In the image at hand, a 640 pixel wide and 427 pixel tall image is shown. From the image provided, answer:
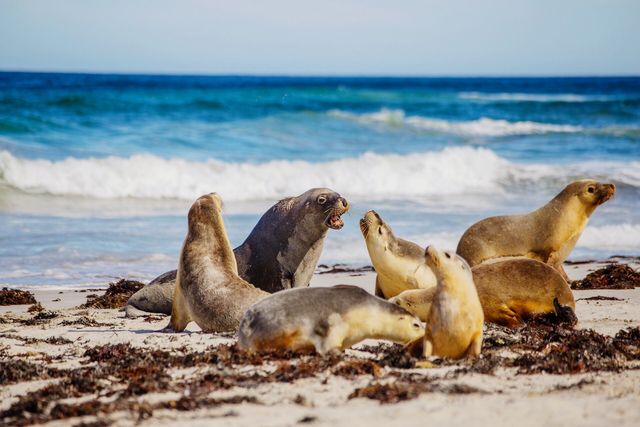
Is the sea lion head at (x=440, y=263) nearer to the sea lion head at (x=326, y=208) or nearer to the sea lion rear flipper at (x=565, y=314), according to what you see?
the sea lion rear flipper at (x=565, y=314)

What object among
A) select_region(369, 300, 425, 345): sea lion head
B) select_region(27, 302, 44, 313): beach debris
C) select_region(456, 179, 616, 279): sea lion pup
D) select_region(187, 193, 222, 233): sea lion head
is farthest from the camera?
select_region(456, 179, 616, 279): sea lion pup

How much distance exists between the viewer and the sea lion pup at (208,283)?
7.95m

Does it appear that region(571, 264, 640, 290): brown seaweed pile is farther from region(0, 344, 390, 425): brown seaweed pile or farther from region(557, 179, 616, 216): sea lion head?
region(0, 344, 390, 425): brown seaweed pile

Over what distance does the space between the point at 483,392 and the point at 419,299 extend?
2.70 metres

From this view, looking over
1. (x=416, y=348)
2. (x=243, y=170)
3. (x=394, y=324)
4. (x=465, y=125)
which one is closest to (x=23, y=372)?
(x=394, y=324)

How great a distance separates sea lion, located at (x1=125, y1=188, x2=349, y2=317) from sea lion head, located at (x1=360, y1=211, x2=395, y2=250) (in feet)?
1.50

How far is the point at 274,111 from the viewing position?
3666 centimetres

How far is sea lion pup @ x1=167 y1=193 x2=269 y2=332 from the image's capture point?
795cm

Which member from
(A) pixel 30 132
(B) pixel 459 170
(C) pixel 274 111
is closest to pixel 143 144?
(A) pixel 30 132

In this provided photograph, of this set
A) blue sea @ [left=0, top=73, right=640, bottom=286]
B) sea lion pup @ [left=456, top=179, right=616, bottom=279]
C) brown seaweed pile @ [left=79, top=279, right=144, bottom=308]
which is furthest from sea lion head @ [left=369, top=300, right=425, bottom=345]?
blue sea @ [left=0, top=73, right=640, bottom=286]

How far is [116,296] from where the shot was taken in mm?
10031

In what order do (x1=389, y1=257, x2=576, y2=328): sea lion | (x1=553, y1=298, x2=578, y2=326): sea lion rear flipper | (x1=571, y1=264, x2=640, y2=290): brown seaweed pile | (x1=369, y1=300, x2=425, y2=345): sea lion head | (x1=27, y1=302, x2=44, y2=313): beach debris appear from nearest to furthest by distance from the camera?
1. (x1=369, y1=300, x2=425, y2=345): sea lion head
2. (x1=553, y1=298, x2=578, y2=326): sea lion rear flipper
3. (x1=389, y1=257, x2=576, y2=328): sea lion
4. (x1=27, y1=302, x2=44, y2=313): beach debris
5. (x1=571, y1=264, x2=640, y2=290): brown seaweed pile

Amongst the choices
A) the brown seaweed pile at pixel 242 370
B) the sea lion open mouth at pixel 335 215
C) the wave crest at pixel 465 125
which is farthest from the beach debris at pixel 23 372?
the wave crest at pixel 465 125

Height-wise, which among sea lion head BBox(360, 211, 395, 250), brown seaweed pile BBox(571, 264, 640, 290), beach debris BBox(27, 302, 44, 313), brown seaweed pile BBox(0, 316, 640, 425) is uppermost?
sea lion head BBox(360, 211, 395, 250)
